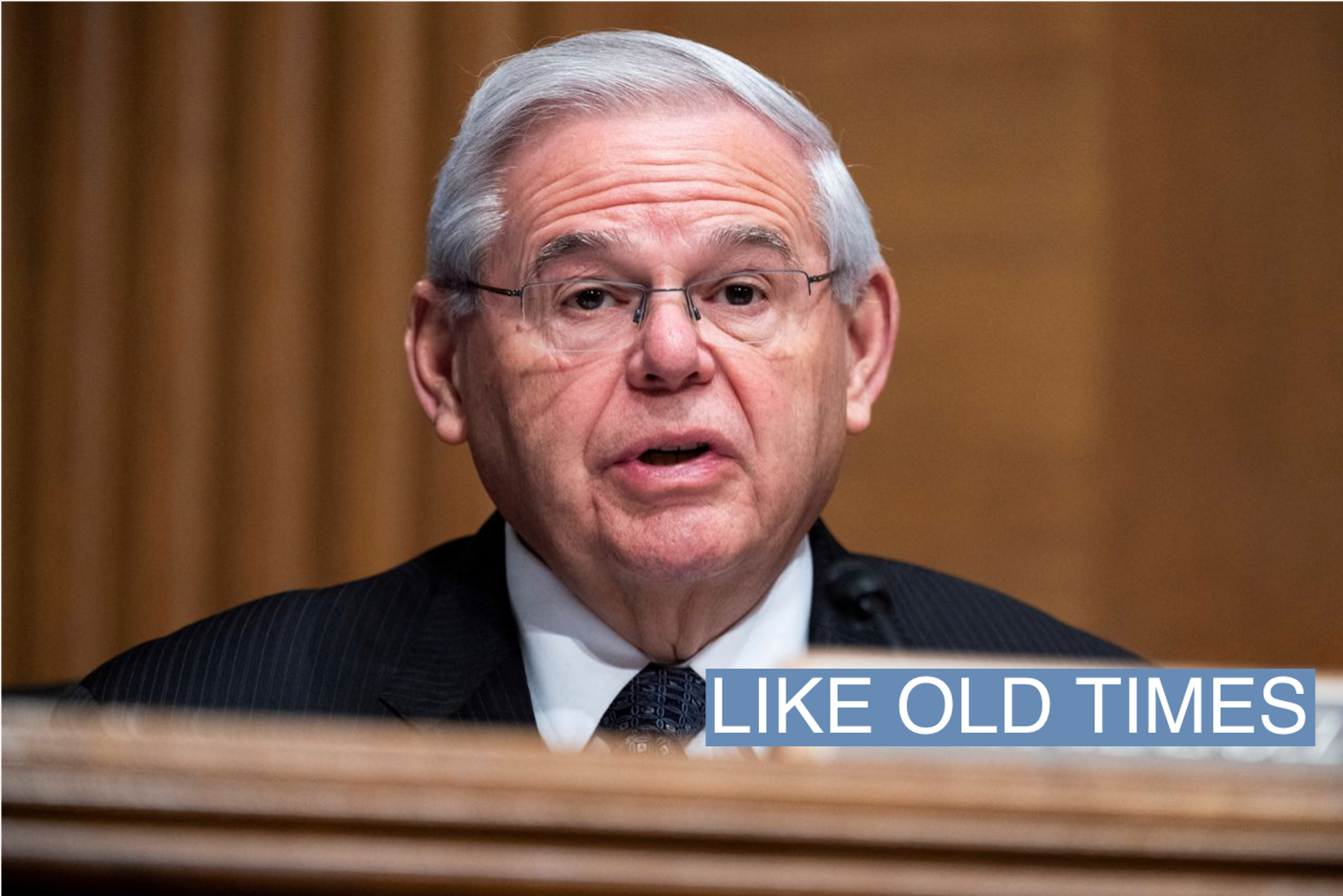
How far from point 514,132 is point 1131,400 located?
3.39 feet

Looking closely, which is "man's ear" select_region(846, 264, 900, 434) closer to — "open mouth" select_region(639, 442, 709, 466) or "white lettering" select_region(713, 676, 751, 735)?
"open mouth" select_region(639, 442, 709, 466)

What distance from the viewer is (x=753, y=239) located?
4.87 feet

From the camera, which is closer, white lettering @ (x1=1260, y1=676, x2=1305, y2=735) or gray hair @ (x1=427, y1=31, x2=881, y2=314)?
white lettering @ (x1=1260, y1=676, x2=1305, y2=735)

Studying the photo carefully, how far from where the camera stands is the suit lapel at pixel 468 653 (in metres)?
1.49

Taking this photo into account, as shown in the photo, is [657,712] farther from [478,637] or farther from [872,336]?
[872,336]

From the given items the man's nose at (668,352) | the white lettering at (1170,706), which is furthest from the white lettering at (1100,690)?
the man's nose at (668,352)

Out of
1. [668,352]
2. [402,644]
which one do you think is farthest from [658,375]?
[402,644]

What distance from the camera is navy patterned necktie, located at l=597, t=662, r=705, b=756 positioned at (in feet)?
4.81

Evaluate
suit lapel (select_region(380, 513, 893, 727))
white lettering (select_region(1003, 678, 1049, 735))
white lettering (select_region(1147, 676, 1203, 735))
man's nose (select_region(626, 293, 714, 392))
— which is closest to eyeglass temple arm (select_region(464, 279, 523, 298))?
man's nose (select_region(626, 293, 714, 392))

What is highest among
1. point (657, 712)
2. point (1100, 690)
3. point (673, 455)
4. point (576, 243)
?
point (576, 243)

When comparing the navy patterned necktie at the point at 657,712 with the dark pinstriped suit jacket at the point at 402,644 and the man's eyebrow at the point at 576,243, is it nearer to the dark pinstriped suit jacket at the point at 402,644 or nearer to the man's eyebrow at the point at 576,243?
the dark pinstriped suit jacket at the point at 402,644

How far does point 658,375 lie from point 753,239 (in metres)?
0.21

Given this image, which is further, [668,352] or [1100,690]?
[668,352]

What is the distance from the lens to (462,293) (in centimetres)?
158
